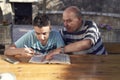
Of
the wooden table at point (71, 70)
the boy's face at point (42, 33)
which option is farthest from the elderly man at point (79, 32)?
the wooden table at point (71, 70)

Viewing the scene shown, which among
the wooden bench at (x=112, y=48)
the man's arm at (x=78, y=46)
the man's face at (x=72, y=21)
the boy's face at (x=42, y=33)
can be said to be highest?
the man's face at (x=72, y=21)

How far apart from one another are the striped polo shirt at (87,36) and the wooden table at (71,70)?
46cm

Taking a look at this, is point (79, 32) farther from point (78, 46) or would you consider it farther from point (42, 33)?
point (42, 33)

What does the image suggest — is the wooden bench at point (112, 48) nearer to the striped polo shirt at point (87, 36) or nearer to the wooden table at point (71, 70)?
the striped polo shirt at point (87, 36)

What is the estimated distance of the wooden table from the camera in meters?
2.22

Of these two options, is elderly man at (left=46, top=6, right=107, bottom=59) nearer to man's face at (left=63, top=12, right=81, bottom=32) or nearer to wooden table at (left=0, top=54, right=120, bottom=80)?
man's face at (left=63, top=12, right=81, bottom=32)

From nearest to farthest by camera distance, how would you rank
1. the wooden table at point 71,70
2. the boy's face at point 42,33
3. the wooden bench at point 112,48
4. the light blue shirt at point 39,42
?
the wooden table at point 71,70 < the boy's face at point 42,33 < the light blue shirt at point 39,42 < the wooden bench at point 112,48

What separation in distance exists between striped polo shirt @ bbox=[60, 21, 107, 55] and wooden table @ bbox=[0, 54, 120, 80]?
0.46 m

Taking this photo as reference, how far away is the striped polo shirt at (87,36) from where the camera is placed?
122 inches

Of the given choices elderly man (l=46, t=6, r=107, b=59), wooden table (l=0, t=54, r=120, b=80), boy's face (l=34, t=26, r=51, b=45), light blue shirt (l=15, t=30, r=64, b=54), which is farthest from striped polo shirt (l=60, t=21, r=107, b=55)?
wooden table (l=0, t=54, r=120, b=80)

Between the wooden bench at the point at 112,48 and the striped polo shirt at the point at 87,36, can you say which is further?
the wooden bench at the point at 112,48

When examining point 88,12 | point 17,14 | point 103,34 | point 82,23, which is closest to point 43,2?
point 17,14

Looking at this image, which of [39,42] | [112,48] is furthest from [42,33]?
[112,48]

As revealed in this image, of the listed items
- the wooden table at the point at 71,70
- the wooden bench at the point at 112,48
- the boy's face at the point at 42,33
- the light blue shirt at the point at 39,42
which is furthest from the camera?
the wooden bench at the point at 112,48
